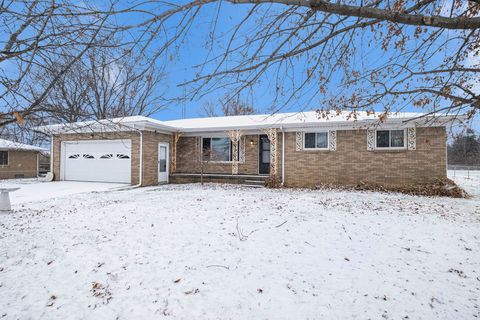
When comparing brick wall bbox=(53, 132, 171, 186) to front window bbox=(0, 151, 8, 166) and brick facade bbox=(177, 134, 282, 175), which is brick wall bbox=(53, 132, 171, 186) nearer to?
brick facade bbox=(177, 134, 282, 175)

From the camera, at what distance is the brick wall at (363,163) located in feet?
37.9

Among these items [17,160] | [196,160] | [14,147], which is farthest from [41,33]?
[17,160]

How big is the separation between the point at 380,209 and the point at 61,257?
7.42 m

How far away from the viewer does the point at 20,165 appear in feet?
66.5

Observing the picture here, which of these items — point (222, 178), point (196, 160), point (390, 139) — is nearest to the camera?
point (390, 139)

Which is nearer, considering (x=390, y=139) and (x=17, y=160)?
(x=390, y=139)

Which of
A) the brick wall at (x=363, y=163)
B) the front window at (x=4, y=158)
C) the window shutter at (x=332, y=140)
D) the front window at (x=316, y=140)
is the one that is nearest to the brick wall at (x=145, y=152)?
the brick wall at (x=363, y=163)

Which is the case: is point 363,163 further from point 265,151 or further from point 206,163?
point 206,163

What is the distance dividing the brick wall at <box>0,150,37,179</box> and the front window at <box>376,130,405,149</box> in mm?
Answer: 24488

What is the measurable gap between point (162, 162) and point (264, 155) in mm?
5812

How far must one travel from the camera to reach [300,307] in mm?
2826

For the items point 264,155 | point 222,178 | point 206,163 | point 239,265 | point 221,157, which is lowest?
point 239,265

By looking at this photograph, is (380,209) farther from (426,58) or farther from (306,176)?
(306,176)

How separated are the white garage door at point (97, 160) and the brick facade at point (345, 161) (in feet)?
1.68
